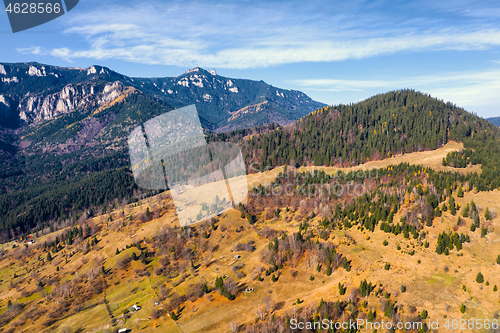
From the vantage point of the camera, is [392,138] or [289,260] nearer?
[289,260]

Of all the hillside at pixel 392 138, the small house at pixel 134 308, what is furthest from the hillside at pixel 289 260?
the hillside at pixel 392 138

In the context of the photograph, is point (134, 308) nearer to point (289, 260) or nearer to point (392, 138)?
point (289, 260)

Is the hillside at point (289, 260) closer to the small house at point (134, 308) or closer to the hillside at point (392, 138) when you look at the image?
the small house at point (134, 308)

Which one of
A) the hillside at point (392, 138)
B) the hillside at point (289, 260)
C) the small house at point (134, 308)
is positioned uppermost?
the hillside at point (392, 138)

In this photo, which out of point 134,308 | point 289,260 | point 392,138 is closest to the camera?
point 134,308

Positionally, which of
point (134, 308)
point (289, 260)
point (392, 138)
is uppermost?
point (392, 138)

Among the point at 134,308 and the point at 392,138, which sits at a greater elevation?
the point at 392,138

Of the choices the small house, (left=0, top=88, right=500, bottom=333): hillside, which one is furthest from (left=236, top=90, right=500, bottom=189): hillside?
the small house

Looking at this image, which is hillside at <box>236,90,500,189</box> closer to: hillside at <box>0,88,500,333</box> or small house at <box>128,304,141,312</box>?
hillside at <box>0,88,500,333</box>

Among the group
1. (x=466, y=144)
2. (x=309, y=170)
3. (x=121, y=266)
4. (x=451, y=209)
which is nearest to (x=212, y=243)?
(x=121, y=266)

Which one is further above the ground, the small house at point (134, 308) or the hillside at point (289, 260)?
the hillside at point (289, 260)

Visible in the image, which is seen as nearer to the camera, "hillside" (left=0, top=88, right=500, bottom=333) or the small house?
"hillside" (left=0, top=88, right=500, bottom=333)

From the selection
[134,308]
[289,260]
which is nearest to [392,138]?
Answer: [289,260]
